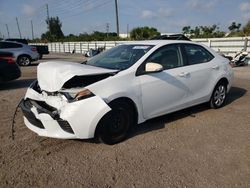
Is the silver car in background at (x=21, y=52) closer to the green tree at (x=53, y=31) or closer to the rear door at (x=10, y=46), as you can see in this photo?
the rear door at (x=10, y=46)

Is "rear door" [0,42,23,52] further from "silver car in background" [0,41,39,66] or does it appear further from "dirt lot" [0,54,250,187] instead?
"dirt lot" [0,54,250,187]

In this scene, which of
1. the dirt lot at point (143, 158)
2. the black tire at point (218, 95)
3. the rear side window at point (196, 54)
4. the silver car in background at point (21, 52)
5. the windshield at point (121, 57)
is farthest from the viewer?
the silver car in background at point (21, 52)

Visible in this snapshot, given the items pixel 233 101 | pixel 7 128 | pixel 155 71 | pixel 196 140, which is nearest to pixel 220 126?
pixel 196 140

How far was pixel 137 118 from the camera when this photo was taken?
423 centimetres

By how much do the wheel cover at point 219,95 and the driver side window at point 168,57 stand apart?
4.57 feet

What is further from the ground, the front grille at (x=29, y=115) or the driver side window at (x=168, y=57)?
the driver side window at (x=168, y=57)

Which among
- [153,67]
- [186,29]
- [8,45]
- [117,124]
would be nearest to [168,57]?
[153,67]

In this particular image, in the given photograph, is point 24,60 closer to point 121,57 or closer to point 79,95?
point 121,57

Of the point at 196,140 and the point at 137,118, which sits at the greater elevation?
the point at 137,118

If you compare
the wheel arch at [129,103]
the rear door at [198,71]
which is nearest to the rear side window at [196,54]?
the rear door at [198,71]

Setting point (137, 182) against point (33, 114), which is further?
point (33, 114)

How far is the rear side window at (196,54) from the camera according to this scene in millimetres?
5141

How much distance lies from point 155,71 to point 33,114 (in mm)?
1948

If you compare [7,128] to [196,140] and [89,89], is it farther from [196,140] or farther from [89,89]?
[196,140]
